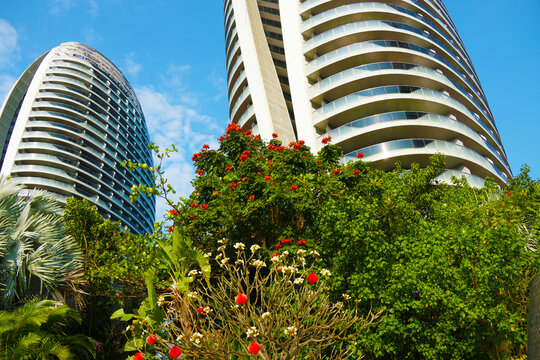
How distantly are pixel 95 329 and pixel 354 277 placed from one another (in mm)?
8312

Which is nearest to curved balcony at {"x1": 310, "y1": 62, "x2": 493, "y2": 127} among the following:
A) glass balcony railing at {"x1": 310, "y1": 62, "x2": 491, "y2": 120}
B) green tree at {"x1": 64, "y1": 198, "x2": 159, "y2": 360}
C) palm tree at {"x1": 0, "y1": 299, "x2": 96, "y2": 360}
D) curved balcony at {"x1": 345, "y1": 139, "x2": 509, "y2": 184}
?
glass balcony railing at {"x1": 310, "y1": 62, "x2": 491, "y2": 120}

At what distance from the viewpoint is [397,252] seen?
1038 cm

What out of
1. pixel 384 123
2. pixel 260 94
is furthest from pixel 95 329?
pixel 260 94

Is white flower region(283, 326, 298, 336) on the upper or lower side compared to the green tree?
lower

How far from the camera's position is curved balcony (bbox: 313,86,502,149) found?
104 ft

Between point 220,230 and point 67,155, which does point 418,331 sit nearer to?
point 220,230

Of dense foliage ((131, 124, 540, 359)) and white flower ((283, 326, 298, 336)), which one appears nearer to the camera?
white flower ((283, 326, 298, 336))

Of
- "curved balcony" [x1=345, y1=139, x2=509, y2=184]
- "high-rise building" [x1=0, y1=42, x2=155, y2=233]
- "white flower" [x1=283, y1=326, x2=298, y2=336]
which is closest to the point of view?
"white flower" [x1=283, y1=326, x2=298, y2=336]

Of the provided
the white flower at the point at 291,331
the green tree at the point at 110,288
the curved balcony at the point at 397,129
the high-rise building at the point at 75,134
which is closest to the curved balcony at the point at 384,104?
the curved balcony at the point at 397,129

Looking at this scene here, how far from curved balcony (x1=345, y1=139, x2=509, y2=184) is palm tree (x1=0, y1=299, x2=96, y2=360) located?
22671 mm

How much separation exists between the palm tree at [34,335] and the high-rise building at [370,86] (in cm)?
2334

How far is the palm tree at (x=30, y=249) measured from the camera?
1038 cm

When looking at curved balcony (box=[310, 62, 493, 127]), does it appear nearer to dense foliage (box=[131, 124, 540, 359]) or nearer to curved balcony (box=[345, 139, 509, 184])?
curved balcony (box=[345, 139, 509, 184])

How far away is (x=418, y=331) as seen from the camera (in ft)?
29.6
